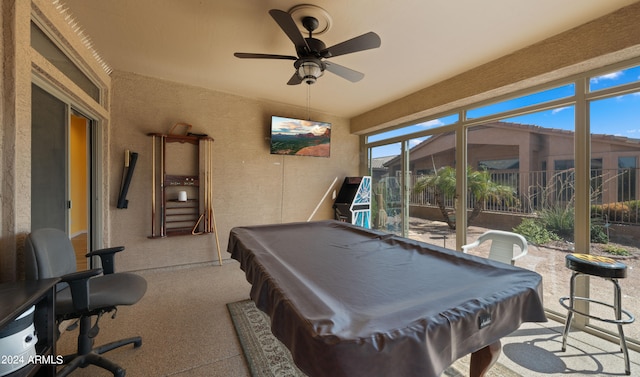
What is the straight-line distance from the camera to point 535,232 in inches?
108

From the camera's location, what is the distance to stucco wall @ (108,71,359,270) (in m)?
3.35

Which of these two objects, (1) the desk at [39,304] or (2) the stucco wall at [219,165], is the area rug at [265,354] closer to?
(1) the desk at [39,304]

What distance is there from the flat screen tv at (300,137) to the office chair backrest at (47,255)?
2856 mm

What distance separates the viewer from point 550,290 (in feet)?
8.55

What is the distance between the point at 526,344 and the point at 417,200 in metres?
2.47

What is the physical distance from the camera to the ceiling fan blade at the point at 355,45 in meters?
1.82

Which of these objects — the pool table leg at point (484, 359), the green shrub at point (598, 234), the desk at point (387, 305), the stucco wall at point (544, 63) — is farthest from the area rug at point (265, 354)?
the stucco wall at point (544, 63)

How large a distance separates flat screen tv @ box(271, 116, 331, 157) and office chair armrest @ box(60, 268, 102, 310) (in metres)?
3.06

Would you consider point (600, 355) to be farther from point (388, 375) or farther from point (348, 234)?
point (388, 375)

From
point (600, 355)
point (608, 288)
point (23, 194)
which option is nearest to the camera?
point (23, 194)

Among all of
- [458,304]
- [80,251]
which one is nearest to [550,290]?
[458,304]

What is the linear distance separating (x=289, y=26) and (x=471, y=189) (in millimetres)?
3014

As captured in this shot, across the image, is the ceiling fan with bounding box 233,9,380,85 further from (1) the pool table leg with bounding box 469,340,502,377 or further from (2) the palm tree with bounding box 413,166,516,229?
(2) the palm tree with bounding box 413,166,516,229

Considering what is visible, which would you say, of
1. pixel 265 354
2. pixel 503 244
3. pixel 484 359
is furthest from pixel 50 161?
pixel 503 244
